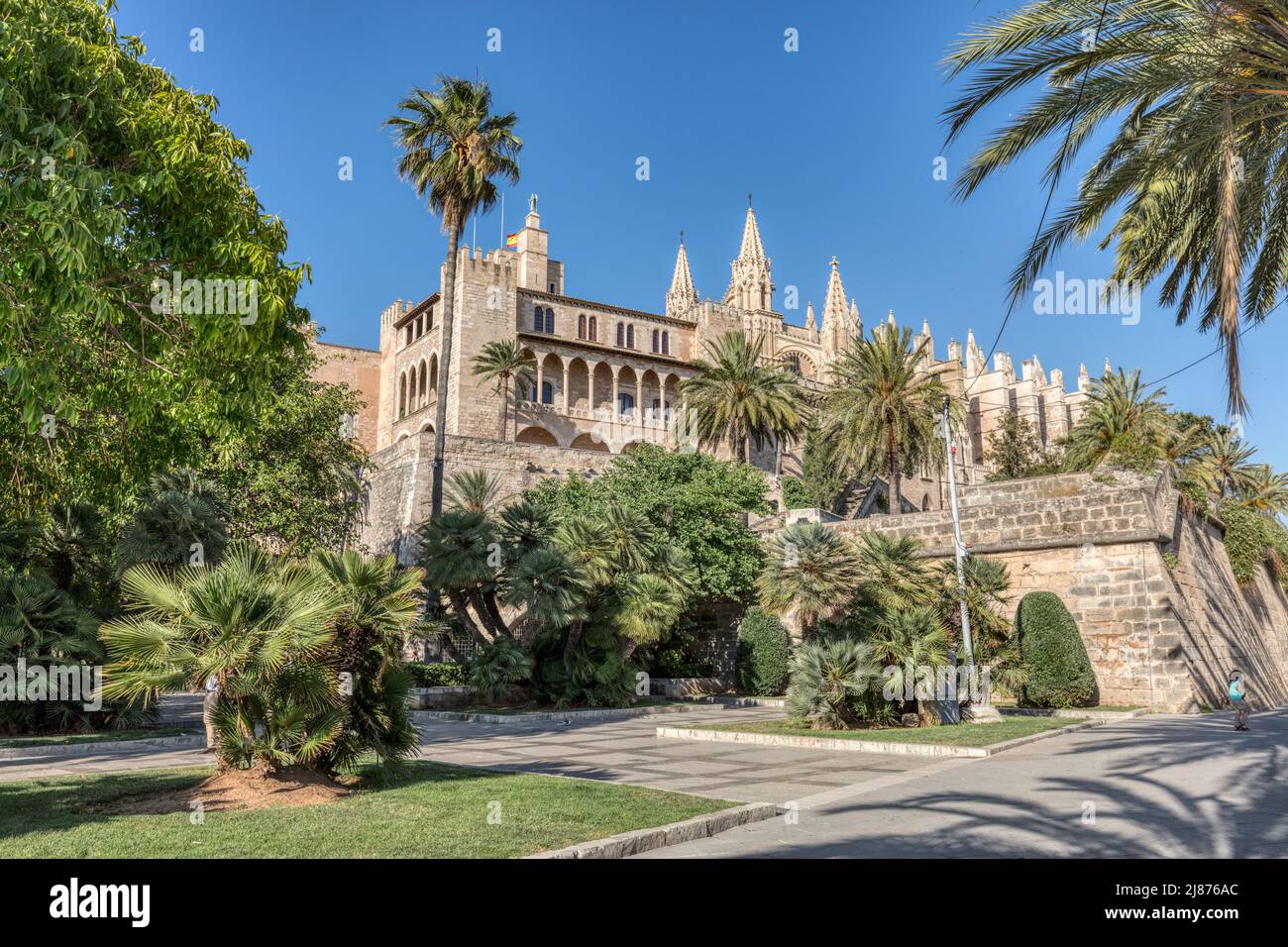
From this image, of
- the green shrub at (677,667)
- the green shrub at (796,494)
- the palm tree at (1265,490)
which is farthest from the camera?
the green shrub at (796,494)

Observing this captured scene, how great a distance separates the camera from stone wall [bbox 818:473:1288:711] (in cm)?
1969

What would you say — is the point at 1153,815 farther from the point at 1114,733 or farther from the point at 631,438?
the point at 631,438

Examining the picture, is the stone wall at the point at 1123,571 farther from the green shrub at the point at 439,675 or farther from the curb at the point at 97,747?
the curb at the point at 97,747

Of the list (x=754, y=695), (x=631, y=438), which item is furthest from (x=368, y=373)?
(x=754, y=695)

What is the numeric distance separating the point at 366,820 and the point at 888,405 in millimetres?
31869

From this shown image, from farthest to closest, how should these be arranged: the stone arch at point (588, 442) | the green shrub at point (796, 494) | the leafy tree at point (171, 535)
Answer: the stone arch at point (588, 442)
the green shrub at point (796, 494)
the leafy tree at point (171, 535)

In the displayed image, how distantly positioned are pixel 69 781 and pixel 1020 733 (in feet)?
39.5

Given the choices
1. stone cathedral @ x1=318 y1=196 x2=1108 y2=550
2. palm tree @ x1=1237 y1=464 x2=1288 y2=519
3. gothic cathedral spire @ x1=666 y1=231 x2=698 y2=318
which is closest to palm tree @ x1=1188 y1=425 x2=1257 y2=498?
palm tree @ x1=1237 y1=464 x2=1288 y2=519

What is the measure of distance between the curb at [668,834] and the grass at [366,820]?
172 mm

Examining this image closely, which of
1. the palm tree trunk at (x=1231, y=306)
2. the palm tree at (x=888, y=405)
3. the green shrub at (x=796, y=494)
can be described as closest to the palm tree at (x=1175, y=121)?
the palm tree trunk at (x=1231, y=306)

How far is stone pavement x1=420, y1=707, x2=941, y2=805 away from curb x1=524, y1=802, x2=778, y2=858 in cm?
80

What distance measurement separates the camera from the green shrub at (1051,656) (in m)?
18.9

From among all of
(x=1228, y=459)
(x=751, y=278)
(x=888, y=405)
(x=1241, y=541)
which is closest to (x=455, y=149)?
(x=888, y=405)

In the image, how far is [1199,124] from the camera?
9.62 m
